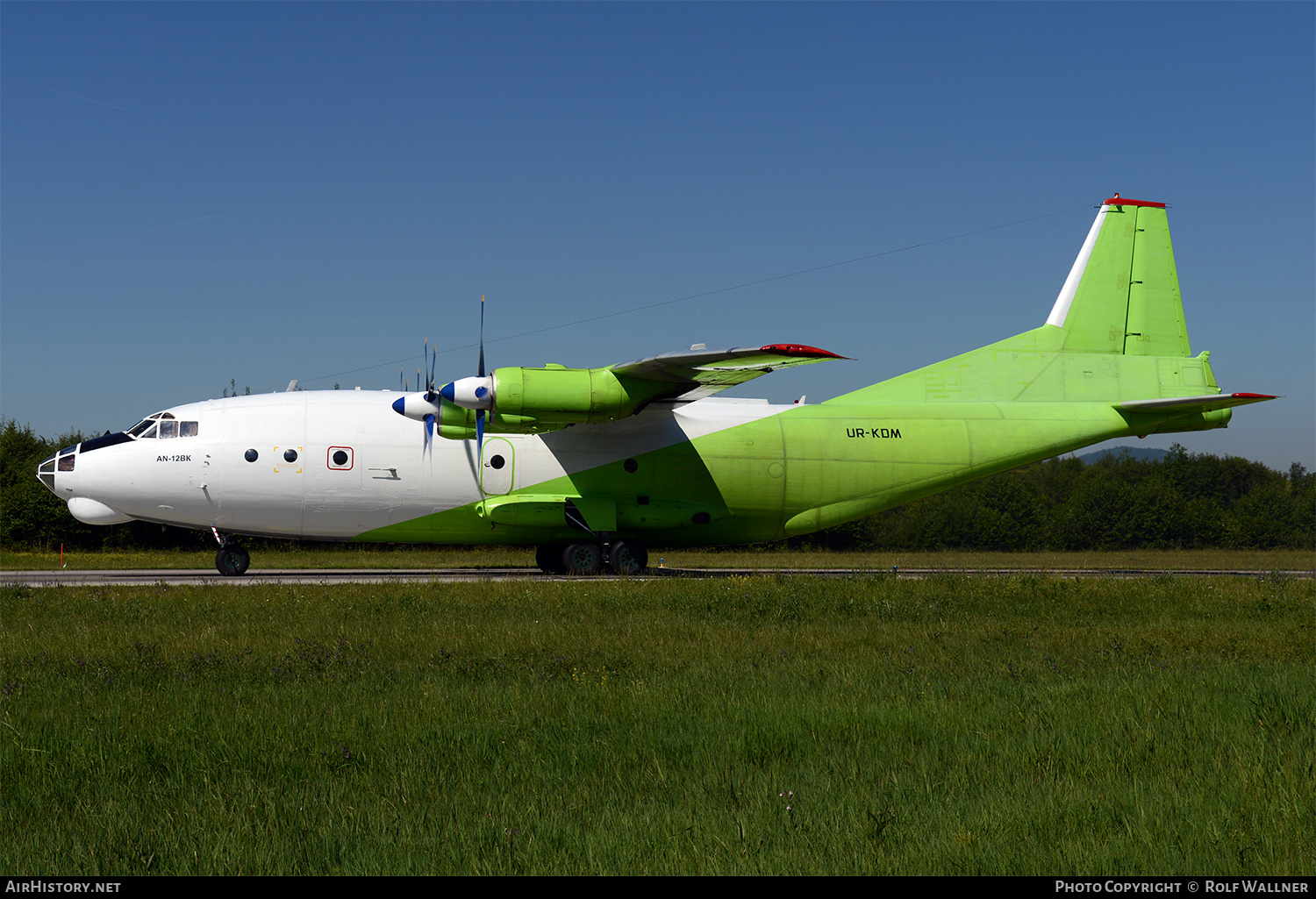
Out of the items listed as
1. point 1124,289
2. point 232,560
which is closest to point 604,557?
point 232,560

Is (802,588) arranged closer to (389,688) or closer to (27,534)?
(389,688)

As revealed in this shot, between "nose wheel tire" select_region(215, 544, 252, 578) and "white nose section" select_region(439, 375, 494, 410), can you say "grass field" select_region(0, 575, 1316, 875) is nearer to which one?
"white nose section" select_region(439, 375, 494, 410)

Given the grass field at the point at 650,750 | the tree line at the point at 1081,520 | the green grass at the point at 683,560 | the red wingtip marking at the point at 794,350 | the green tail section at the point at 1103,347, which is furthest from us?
the tree line at the point at 1081,520

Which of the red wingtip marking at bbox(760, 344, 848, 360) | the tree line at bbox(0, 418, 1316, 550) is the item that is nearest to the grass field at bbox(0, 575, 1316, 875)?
the red wingtip marking at bbox(760, 344, 848, 360)

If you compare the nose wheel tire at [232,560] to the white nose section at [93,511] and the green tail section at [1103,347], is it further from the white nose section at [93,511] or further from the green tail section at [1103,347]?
the green tail section at [1103,347]

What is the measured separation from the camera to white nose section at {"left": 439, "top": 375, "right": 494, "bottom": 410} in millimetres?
20234

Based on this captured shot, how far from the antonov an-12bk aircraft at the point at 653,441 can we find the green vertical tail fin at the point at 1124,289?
53 mm

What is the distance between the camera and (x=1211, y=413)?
24750 mm

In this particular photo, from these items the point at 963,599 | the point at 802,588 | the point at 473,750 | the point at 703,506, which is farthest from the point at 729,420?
the point at 473,750

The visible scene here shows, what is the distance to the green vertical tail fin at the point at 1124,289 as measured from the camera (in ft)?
84.0

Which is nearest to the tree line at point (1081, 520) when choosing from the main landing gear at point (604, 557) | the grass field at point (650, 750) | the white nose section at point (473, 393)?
the main landing gear at point (604, 557)

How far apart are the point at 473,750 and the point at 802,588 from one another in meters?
11.7

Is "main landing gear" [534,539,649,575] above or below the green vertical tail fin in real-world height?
below

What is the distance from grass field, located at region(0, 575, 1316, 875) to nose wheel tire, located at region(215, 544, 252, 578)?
933cm
